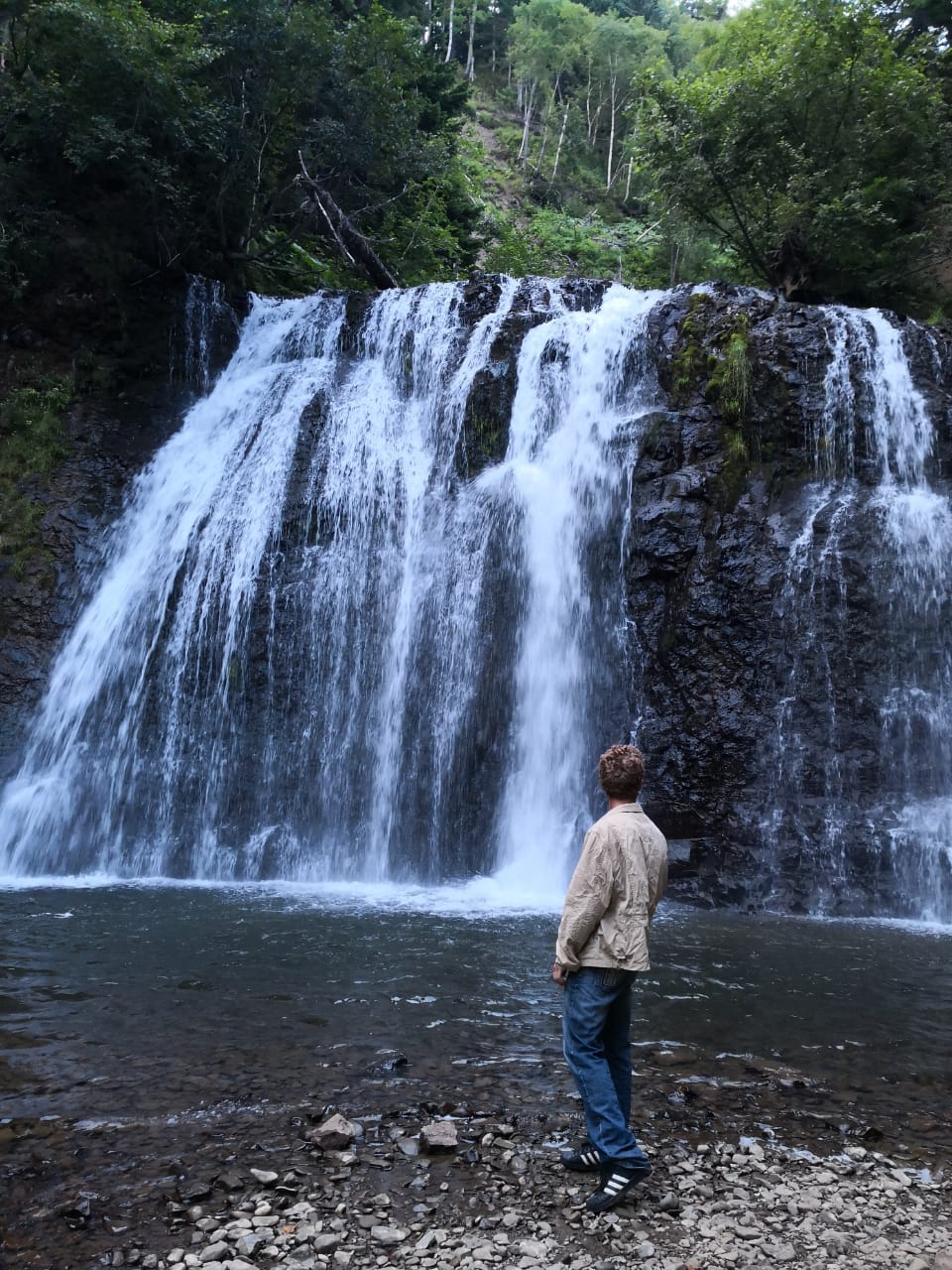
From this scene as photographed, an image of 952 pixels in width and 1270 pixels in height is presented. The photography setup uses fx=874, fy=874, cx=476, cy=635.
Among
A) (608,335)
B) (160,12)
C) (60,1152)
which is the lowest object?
(60,1152)

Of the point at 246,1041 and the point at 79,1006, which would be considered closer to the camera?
the point at 246,1041

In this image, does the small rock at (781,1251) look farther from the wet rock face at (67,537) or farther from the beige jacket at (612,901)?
the wet rock face at (67,537)

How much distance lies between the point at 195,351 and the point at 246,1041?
50.4ft

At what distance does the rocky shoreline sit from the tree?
17.1m

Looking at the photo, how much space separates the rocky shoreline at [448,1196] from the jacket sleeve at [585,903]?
0.84 meters

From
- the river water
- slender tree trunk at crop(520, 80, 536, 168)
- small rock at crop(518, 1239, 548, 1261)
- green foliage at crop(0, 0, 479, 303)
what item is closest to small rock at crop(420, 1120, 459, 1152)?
the river water

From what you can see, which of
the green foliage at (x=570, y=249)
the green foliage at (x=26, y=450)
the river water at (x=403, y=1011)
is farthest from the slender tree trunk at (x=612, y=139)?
the river water at (x=403, y=1011)

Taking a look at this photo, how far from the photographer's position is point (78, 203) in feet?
54.4

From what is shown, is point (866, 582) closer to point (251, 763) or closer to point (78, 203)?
point (251, 763)

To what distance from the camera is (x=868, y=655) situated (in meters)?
10.8

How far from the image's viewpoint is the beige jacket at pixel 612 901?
334 centimetres

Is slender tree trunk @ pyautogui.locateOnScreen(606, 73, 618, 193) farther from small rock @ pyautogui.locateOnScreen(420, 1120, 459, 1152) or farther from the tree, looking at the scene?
small rock @ pyautogui.locateOnScreen(420, 1120, 459, 1152)

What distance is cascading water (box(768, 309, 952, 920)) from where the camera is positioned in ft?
32.5

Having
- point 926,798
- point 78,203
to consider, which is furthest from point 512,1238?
point 78,203
